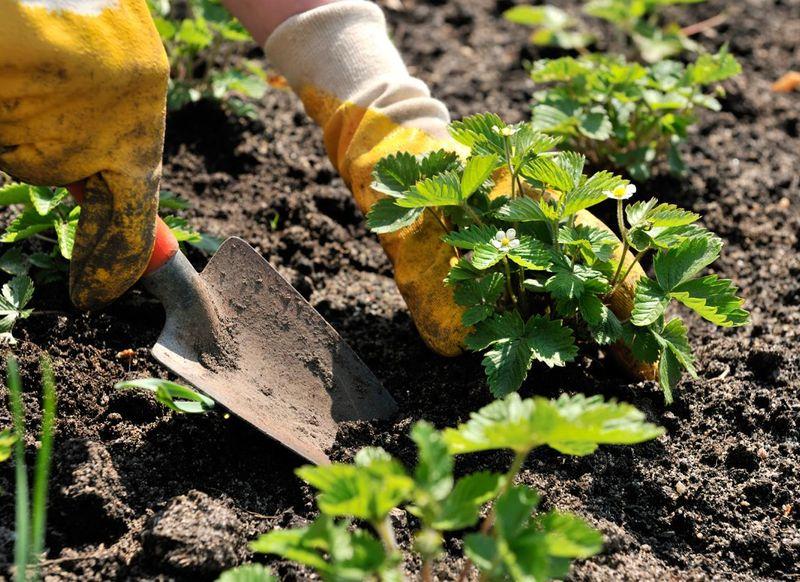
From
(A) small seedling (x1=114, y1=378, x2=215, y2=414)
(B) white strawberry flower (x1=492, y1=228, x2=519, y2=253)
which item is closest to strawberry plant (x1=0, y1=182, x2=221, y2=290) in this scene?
(A) small seedling (x1=114, y1=378, x2=215, y2=414)

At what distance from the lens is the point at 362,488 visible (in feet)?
4.49

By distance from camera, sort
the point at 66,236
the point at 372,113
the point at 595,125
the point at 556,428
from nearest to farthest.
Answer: the point at 556,428
the point at 66,236
the point at 372,113
the point at 595,125

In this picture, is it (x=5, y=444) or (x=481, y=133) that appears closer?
(x=5, y=444)

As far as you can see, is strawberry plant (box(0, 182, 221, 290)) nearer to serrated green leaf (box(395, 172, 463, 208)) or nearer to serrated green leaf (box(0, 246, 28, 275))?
serrated green leaf (box(0, 246, 28, 275))

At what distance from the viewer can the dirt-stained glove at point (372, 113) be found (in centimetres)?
216

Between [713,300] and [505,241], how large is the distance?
465mm

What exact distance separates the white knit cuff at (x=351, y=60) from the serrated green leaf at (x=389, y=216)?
373mm

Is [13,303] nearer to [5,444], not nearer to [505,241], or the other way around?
[5,444]

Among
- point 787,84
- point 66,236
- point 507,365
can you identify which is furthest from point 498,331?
point 787,84

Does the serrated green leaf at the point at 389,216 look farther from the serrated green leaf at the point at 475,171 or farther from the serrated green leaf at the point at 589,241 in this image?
the serrated green leaf at the point at 589,241

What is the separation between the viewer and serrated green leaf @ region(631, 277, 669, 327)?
190 cm

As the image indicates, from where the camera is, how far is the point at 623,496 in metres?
1.96

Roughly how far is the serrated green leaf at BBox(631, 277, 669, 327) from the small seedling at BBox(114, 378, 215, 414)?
3.02ft

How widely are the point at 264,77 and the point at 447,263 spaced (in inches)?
49.3
